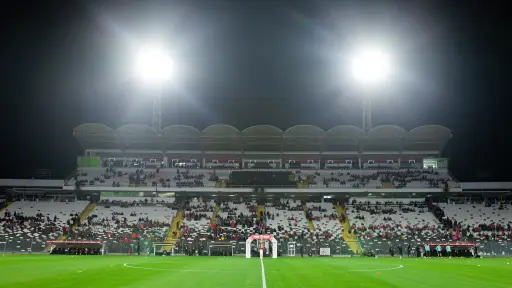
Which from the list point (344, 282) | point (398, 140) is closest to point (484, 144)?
point (398, 140)

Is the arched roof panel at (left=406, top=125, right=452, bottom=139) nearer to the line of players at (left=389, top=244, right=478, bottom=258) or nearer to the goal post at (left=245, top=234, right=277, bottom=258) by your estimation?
the line of players at (left=389, top=244, right=478, bottom=258)

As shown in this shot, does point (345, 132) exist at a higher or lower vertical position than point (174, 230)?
higher

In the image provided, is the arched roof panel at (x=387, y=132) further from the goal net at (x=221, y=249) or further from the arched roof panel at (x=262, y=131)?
the goal net at (x=221, y=249)

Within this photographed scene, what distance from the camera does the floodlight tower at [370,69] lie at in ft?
177

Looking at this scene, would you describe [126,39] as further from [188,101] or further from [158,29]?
[188,101]

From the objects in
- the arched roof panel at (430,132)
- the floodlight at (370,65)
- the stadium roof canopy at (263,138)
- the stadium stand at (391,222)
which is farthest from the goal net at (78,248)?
the arched roof panel at (430,132)

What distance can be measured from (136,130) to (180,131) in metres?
5.92

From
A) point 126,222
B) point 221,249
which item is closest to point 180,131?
point 126,222

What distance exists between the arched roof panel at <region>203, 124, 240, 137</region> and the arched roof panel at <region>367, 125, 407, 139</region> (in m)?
18.1

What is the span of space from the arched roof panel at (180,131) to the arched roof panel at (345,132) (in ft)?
59.2

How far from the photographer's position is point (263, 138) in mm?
64562

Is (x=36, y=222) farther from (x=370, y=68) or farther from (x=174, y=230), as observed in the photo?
(x=370, y=68)

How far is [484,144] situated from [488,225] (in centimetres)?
1212

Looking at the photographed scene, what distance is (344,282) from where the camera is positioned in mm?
17391
